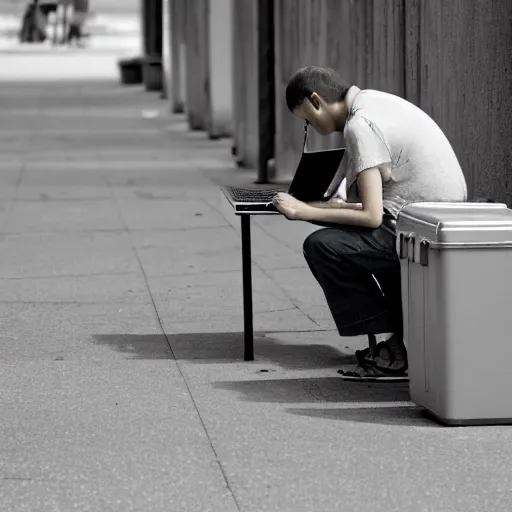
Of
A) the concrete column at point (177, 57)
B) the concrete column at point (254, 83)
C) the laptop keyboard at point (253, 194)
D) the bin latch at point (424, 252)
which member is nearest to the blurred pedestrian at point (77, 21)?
the concrete column at point (177, 57)

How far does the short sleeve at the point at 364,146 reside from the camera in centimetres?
624

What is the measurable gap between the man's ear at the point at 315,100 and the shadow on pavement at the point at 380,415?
135cm

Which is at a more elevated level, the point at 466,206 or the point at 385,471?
the point at 466,206

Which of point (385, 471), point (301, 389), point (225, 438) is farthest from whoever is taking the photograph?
point (301, 389)

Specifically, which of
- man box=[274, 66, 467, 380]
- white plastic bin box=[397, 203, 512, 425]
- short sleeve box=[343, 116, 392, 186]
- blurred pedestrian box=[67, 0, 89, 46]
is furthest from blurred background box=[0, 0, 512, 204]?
blurred pedestrian box=[67, 0, 89, 46]

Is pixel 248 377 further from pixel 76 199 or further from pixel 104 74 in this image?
pixel 104 74

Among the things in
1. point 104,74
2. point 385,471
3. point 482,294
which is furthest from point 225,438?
point 104,74

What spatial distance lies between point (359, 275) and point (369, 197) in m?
0.43

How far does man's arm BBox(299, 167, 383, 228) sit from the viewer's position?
624 centimetres

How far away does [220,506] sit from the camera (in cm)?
470

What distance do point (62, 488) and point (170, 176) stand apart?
11775 millimetres

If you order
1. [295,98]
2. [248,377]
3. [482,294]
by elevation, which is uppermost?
[295,98]

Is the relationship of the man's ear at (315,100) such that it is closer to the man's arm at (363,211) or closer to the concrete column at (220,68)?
the man's arm at (363,211)

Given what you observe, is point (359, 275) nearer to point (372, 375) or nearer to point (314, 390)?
point (372, 375)
